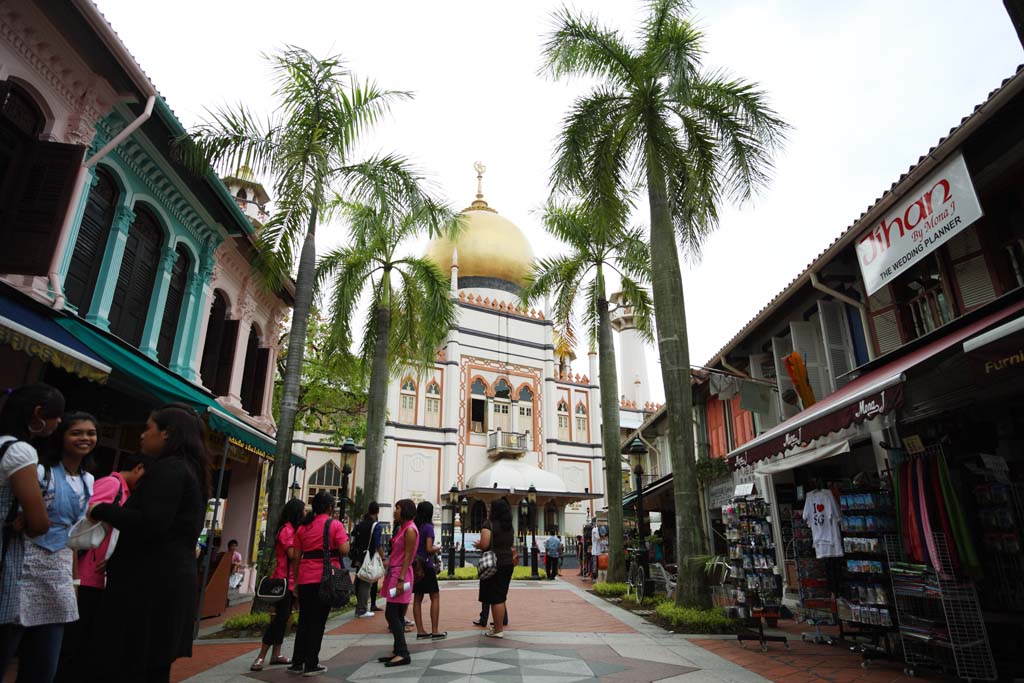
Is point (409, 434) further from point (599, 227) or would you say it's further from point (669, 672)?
point (669, 672)

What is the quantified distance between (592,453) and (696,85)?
26.9 m

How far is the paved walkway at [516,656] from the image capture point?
5461 millimetres

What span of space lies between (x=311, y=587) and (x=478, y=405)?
27.4m

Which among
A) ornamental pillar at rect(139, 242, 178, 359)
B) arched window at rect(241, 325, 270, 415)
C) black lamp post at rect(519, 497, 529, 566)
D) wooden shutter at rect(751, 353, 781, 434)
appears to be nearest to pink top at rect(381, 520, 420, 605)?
ornamental pillar at rect(139, 242, 178, 359)

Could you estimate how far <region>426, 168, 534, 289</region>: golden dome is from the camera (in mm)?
36156

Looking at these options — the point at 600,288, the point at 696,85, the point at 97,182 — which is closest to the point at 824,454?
the point at 696,85

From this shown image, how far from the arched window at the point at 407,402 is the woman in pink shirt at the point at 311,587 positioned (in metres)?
24.7

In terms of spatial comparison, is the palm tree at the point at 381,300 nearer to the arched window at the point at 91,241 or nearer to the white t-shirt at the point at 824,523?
the arched window at the point at 91,241

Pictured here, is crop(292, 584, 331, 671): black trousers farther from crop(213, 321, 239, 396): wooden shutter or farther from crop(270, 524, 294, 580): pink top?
crop(213, 321, 239, 396): wooden shutter

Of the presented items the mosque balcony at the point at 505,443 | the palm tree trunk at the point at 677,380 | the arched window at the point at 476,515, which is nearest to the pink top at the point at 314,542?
the palm tree trunk at the point at 677,380

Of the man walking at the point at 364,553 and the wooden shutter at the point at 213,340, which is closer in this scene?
the man walking at the point at 364,553

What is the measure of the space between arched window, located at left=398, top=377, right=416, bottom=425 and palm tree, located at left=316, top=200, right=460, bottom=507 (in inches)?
596

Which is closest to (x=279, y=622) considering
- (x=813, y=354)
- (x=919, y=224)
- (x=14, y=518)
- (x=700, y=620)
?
(x=14, y=518)

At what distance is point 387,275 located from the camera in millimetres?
14797
